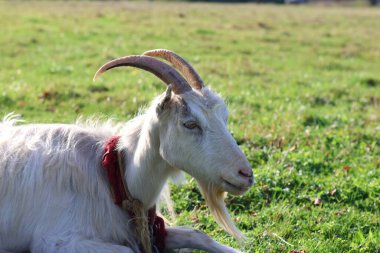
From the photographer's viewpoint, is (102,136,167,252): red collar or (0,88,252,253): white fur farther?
(102,136,167,252): red collar

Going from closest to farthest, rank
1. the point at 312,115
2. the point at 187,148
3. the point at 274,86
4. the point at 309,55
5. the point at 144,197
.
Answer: the point at 187,148, the point at 144,197, the point at 312,115, the point at 274,86, the point at 309,55

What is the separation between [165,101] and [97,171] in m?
0.81

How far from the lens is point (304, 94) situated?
1050 centimetres

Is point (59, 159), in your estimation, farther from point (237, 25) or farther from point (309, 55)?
point (237, 25)

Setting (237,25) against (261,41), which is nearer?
(261,41)

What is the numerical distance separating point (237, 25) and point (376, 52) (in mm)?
7060

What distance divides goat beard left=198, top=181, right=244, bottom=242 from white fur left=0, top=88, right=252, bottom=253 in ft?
0.10

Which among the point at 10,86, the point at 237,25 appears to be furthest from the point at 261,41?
the point at 10,86

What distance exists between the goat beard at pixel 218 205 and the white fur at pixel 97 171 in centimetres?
3

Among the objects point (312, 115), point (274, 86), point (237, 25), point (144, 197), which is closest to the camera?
point (144, 197)

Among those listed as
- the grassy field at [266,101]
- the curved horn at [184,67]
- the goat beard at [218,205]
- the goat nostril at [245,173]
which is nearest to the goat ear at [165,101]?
the curved horn at [184,67]

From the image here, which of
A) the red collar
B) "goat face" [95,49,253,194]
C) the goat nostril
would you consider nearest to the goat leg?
the red collar

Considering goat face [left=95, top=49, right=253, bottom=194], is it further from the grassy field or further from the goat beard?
the grassy field

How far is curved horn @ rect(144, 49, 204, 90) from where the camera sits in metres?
4.34
